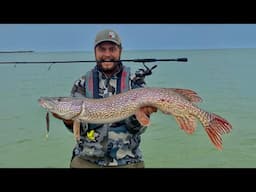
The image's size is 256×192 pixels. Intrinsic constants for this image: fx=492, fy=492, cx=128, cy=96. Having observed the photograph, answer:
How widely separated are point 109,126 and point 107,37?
2.32ft

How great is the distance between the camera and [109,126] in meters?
3.88

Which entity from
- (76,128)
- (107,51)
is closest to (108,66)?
(107,51)

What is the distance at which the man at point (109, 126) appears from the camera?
3.87 meters

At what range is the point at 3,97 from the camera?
37.9 ft

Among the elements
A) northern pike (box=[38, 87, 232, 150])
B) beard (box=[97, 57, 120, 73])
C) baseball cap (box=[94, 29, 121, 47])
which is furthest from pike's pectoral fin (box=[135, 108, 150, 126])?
baseball cap (box=[94, 29, 121, 47])

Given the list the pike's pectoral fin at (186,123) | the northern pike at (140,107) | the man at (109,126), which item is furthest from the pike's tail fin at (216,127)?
the man at (109,126)

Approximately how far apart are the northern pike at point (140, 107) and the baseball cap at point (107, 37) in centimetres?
47

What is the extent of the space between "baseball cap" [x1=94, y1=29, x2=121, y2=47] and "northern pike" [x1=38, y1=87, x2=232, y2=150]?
0.47 metres

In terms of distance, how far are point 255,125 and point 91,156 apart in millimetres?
8140

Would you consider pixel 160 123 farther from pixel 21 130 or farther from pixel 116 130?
pixel 116 130

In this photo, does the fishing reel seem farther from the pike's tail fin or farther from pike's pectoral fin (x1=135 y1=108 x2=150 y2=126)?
the pike's tail fin

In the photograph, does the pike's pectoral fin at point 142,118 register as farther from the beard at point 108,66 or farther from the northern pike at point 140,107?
the beard at point 108,66

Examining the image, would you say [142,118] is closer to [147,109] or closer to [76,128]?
[147,109]

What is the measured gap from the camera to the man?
3867mm
